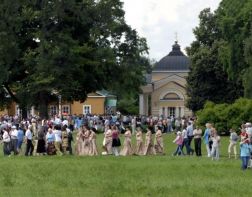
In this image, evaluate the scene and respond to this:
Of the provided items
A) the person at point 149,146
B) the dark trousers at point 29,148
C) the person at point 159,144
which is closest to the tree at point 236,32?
the person at point 159,144

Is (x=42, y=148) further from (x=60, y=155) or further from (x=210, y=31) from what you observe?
(x=210, y=31)

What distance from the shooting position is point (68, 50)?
215 ft

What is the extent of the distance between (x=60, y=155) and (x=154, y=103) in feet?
252

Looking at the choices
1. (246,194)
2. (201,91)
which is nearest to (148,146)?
(246,194)

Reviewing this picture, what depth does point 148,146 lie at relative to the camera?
43062 millimetres

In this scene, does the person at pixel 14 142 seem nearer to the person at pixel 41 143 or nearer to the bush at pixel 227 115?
the person at pixel 41 143

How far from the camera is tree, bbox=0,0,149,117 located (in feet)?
214

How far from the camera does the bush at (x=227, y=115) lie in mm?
59406

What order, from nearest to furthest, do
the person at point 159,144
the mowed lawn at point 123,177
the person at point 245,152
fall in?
the mowed lawn at point 123,177 < the person at point 245,152 < the person at point 159,144

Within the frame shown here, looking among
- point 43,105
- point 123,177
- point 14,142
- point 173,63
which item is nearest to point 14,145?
point 14,142

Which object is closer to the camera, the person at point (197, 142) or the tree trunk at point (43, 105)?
the person at point (197, 142)

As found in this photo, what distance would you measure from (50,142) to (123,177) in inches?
553

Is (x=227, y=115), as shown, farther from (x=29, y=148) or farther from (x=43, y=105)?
(x=29, y=148)

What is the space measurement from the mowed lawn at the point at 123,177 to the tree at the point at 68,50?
26324mm
